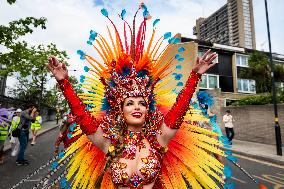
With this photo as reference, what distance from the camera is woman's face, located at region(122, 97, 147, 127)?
8.05 feet

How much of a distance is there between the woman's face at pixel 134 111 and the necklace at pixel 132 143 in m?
0.08

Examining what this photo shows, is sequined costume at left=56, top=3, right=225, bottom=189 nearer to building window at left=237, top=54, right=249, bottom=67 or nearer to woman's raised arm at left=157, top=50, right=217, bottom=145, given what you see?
woman's raised arm at left=157, top=50, right=217, bottom=145

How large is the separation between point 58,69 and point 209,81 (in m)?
27.8

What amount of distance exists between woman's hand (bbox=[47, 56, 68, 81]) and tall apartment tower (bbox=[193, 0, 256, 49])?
452ft

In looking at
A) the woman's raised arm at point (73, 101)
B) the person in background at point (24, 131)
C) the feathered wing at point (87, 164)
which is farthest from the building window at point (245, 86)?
the woman's raised arm at point (73, 101)

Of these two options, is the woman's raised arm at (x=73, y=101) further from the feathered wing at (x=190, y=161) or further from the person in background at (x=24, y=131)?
the person in background at (x=24, y=131)

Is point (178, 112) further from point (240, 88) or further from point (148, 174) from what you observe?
point (240, 88)

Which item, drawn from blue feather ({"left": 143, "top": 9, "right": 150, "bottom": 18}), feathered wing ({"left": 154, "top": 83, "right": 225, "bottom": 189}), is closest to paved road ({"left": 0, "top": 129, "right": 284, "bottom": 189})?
feathered wing ({"left": 154, "top": 83, "right": 225, "bottom": 189})

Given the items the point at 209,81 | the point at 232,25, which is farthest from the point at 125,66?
the point at 232,25

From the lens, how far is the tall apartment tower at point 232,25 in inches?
5477

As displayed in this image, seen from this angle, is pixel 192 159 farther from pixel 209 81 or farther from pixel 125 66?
pixel 209 81

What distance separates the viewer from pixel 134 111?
2.46 m

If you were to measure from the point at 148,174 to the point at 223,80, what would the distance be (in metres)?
29.2

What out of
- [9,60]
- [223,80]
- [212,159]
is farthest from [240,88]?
[212,159]
